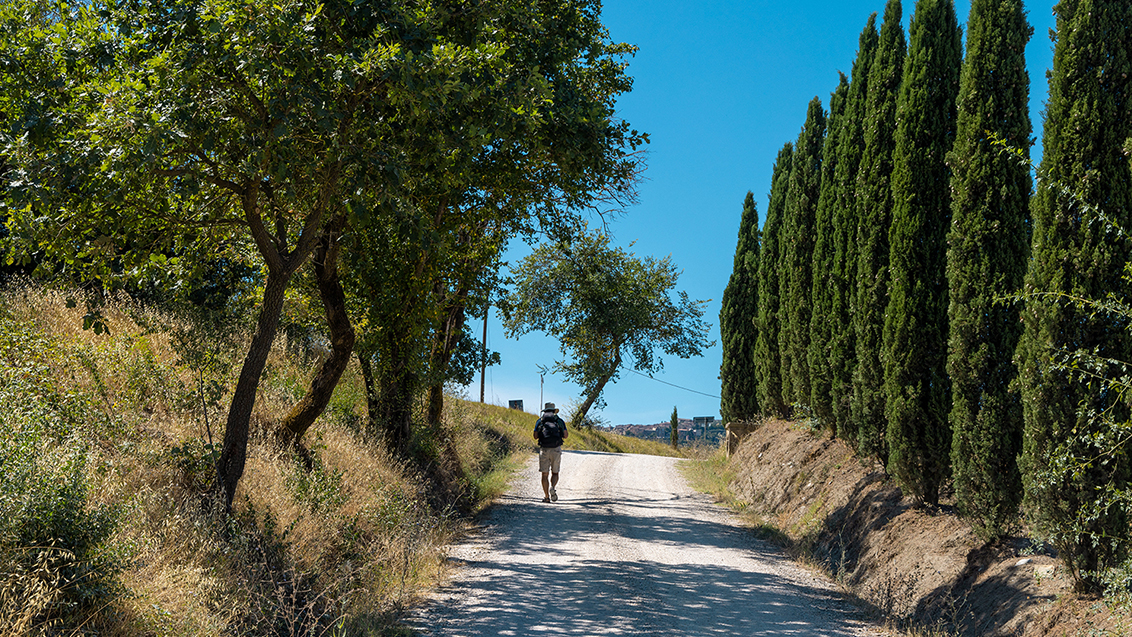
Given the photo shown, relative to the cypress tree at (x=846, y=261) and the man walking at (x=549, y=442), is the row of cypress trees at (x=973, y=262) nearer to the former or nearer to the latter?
the cypress tree at (x=846, y=261)

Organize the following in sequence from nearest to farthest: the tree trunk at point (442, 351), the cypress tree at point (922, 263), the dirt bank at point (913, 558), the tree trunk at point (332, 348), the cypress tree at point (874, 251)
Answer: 1. the dirt bank at point (913, 558)
2. the cypress tree at point (922, 263)
3. the tree trunk at point (332, 348)
4. the cypress tree at point (874, 251)
5. the tree trunk at point (442, 351)

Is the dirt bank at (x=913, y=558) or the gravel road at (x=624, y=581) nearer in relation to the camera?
the dirt bank at (x=913, y=558)

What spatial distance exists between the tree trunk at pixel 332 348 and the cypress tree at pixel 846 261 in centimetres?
860

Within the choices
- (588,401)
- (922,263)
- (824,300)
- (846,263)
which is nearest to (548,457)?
(824,300)

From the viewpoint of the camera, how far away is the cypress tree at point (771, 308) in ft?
62.7

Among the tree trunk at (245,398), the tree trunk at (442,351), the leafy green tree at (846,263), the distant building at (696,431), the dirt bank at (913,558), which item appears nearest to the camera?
the dirt bank at (913,558)

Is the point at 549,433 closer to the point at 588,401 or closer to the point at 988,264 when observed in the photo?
the point at 988,264

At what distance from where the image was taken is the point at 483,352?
A: 50.6 feet

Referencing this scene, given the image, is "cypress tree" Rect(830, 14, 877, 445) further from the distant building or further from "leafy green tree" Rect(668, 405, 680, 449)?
"leafy green tree" Rect(668, 405, 680, 449)

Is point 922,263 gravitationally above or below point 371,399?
above

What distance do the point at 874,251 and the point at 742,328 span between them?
11539mm

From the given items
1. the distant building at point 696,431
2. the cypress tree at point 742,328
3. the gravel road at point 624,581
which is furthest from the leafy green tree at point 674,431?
the gravel road at point 624,581

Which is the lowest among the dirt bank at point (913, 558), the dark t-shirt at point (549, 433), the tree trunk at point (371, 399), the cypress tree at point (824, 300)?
the dirt bank at point (913, 558)

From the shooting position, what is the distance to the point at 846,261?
523 inches
